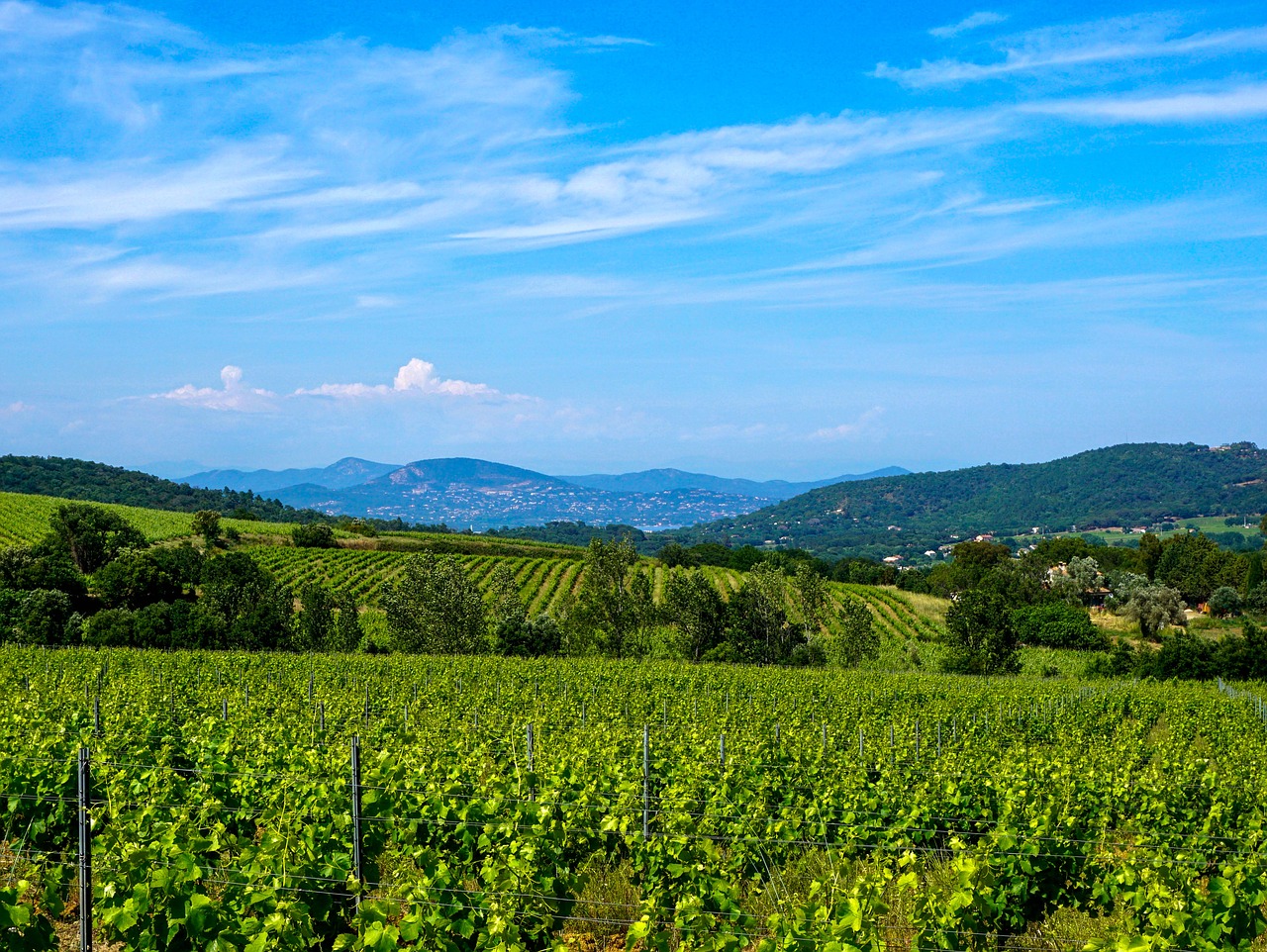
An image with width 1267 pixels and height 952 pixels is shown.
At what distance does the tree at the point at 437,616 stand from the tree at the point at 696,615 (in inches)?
443

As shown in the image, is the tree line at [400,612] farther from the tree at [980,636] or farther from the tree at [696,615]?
the tree at [980,636]

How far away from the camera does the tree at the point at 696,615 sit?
5125 cm

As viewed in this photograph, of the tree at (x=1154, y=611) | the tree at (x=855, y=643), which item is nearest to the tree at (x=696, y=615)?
the tree at (x=855, y=643)

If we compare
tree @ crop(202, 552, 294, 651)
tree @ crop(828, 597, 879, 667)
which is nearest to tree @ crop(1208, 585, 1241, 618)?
tree @ crop(828, 597, 879, 667)

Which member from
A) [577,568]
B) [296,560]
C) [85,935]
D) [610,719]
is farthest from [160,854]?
[577,568]

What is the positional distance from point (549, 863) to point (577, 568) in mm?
74779

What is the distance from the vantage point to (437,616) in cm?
4444

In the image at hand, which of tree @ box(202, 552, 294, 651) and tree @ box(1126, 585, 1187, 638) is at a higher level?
tree @ box(202, 552, 294, 651)

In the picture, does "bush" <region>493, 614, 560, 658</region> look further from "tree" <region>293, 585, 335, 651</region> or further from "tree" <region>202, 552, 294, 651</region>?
"tree" <region>202, 552, 294, 651</region>

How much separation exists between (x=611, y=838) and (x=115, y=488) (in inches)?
5761

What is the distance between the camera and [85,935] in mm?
5844

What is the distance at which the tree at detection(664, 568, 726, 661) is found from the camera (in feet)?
168

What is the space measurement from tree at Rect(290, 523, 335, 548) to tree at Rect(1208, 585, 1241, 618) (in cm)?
7974

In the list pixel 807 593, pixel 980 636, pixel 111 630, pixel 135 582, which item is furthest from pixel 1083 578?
pixel 111 630
